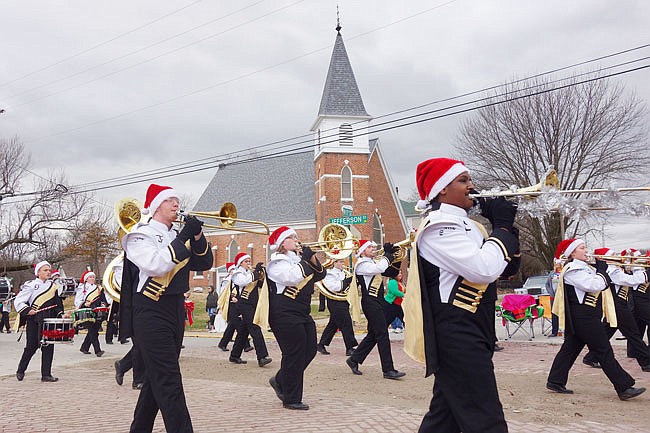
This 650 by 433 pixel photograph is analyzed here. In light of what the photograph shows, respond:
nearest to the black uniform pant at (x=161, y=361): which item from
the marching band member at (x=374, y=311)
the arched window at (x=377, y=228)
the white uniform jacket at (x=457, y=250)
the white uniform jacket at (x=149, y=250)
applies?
the white uniform jacket at (x=149, y=250)

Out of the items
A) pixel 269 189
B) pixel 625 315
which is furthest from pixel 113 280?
pixel 269 189

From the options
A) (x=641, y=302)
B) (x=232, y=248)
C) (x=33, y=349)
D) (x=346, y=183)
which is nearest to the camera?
(x=33, y=349)

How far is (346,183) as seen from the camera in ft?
147

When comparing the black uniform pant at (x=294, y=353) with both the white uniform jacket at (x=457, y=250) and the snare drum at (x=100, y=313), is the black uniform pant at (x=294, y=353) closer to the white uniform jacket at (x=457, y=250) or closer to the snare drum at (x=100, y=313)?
the white uniform jacket at (x=457, y=250)

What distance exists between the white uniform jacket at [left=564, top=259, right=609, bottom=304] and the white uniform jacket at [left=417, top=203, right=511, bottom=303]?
451cm

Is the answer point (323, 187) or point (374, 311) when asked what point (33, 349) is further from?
point (323, 187)

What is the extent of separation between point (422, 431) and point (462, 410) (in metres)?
0.43

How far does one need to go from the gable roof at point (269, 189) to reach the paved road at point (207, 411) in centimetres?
3666

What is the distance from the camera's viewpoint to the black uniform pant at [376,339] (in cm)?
948

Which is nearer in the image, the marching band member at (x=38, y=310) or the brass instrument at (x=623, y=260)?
the brass instrument at (x=623, y=260)

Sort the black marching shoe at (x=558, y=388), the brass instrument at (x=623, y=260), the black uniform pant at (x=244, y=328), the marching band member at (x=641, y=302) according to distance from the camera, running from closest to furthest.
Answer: the black marching shoe at (x=558, y=388), the brass instrument at (x=623, y=260), the marching band member at (x=641, y=302), the black uniform pant at (x=244, y=328)

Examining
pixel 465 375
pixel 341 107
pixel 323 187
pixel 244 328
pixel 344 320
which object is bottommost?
pixel 244 328

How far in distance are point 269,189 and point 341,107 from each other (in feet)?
32.3

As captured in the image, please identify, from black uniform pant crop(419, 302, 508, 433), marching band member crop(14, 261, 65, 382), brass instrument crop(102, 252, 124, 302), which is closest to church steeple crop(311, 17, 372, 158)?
brass instrument crop(102, 252, 124, 302)
